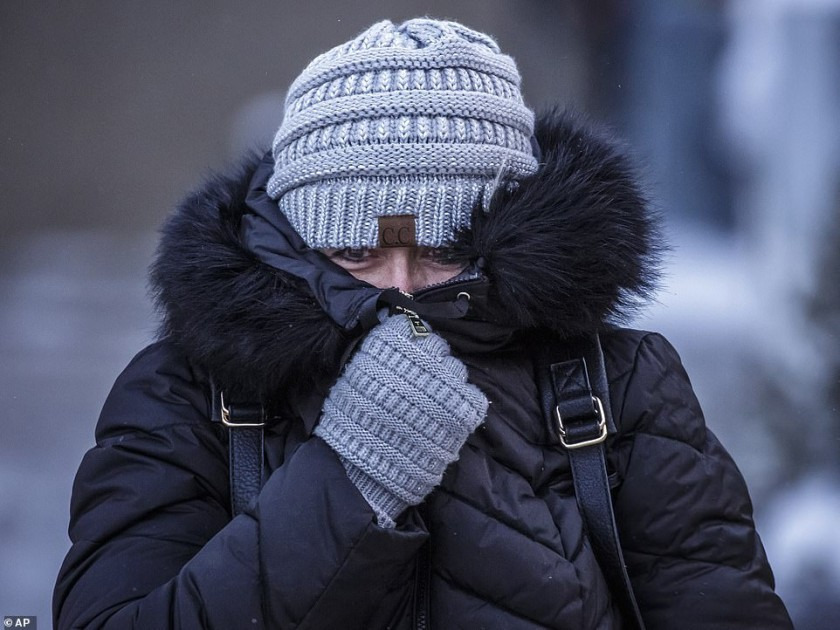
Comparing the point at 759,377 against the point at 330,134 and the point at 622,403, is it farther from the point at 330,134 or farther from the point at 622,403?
the point at 330,134

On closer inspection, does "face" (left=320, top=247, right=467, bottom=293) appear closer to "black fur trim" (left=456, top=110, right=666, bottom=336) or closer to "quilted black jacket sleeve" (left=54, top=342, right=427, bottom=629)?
"black fur trim" (left=456, top=110, right=666, bottom=336)

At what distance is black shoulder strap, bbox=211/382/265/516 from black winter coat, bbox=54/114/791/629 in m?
0.02

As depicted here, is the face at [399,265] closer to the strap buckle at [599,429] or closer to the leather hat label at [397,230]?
the leather hat label at [397,230]

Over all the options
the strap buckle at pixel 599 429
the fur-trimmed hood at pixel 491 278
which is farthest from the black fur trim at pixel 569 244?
the strap buckle at pixel 599 429

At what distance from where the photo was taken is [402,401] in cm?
134

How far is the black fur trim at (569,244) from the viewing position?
151 cm

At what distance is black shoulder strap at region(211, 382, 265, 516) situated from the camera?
4.81ft

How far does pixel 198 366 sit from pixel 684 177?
1712 millimetres

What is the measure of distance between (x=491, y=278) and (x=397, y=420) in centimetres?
32

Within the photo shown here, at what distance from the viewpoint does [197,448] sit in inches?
58.4

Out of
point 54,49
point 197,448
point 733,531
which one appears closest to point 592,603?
point 733,531

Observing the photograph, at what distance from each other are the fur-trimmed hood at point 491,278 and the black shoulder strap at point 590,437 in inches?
2.9

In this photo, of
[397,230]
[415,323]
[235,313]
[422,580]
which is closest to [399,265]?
[397,230]

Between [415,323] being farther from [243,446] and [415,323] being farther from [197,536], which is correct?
[197,536]
